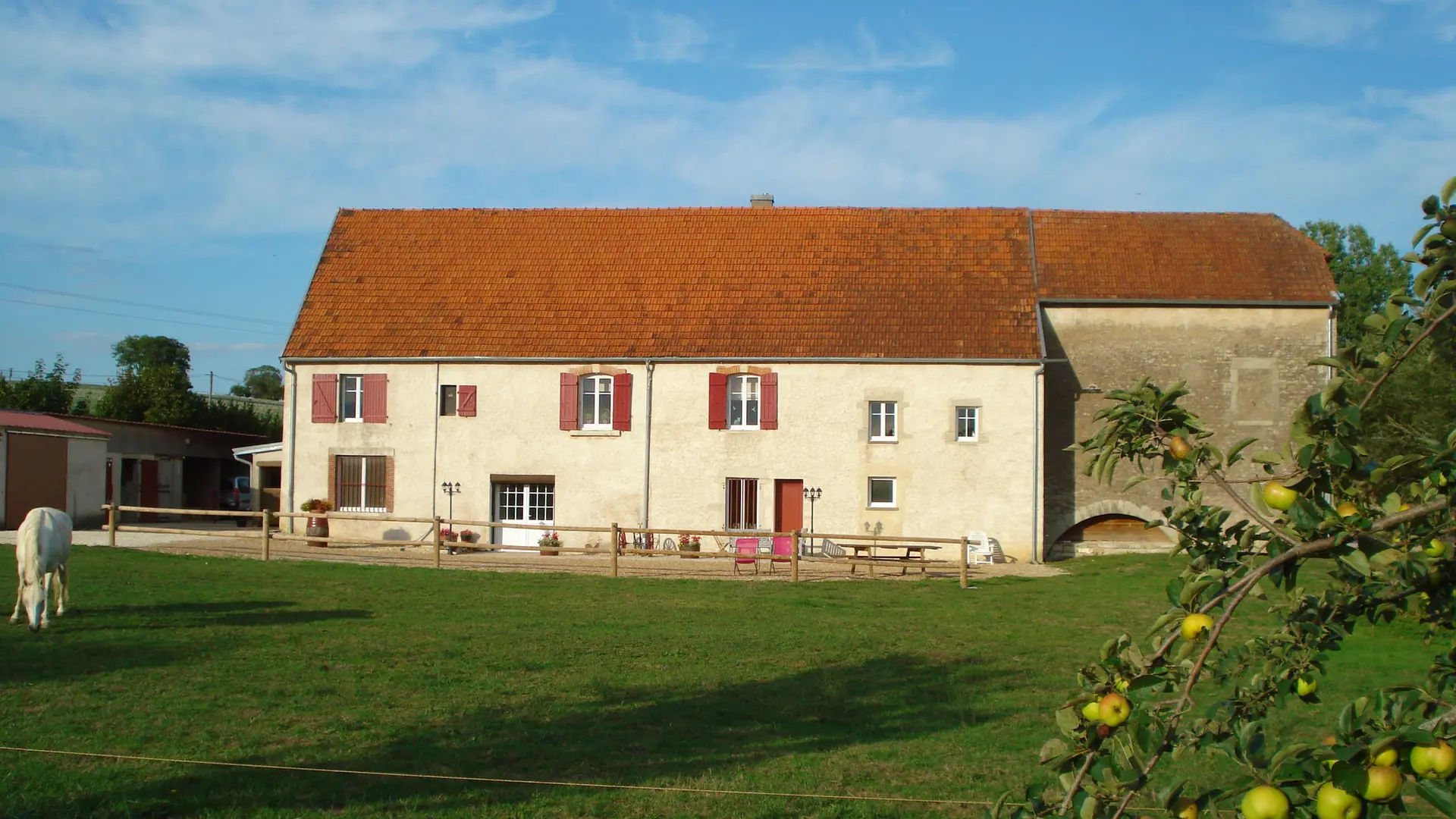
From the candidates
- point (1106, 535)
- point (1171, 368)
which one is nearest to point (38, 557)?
point (1106, 535)

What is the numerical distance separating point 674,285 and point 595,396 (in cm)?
358

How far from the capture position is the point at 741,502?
26656 mm

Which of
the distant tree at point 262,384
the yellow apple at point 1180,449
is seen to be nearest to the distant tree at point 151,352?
the distant tree at point 262,384

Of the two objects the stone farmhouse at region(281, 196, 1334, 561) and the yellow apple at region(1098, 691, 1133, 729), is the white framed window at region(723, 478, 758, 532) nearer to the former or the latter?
Answer: the stone farmhouse at region(281, 196, 1334, 561)

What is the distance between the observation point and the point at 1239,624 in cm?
1609

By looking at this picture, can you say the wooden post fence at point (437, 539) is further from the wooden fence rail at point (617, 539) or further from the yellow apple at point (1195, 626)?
the yellow apple at point (1195, 626)

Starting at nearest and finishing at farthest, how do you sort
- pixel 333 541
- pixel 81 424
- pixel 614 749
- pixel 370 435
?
pixel 614 749 < pixel 333 541 < pixel 370 435 < pixel 81 424

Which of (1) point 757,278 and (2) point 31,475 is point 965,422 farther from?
(2) point 31,475

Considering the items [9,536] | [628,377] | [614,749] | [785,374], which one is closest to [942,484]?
[785,374]

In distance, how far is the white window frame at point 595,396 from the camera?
2727cm

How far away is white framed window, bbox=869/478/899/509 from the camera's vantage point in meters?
26.2

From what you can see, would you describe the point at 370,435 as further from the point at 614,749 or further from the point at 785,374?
the point at 614,749

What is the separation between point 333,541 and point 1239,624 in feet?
53.2

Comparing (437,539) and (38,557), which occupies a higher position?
(38,557)
